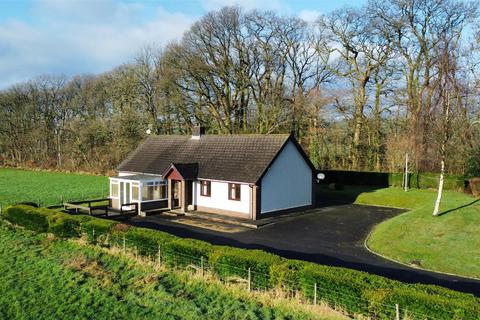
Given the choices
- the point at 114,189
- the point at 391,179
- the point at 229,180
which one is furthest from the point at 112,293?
the point at 391,179

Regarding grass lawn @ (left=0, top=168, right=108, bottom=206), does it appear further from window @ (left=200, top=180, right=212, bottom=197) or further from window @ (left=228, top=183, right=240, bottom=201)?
window @ (left=228, top=183, right=240, bottom=201)

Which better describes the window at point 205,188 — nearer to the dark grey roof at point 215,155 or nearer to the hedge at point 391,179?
the dark grey roof at point 215,155

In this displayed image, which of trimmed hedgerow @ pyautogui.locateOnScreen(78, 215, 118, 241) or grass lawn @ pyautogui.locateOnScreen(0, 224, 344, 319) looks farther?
trimmed hedgerow @ pyautogui.locateOnScreen(78, 215, 118, 241)

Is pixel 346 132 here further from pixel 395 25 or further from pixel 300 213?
pixel 300 213

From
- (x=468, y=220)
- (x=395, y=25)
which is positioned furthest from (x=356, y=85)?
(x=468, y=220)

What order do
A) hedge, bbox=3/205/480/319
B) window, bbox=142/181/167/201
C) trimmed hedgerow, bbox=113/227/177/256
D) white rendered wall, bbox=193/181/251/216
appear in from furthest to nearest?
window, bbox=142/181/167/201, white rendered wall, bbox=193/181/251/216, trimmed hedgerow, bbox=113/227/177/256, hedge, bbox=3/205/480/319

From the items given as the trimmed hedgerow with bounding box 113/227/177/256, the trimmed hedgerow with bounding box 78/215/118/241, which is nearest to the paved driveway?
the trimmed hedgerow with bounding box 113/227/177/256

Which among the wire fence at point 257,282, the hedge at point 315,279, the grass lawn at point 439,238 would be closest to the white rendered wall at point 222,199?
the grass lawn at point 439,238
